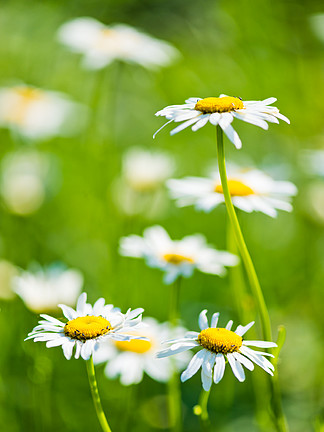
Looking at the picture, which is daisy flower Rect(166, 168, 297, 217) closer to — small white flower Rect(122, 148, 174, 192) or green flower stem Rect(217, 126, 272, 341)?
green flower stem Rect(217, 126, 272, 341)

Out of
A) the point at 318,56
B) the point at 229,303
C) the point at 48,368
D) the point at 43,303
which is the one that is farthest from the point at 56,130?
the point at 318,56

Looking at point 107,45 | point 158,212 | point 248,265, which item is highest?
point 107,45

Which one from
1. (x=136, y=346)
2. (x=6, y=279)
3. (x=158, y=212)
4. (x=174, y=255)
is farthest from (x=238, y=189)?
(x=158, y=212)

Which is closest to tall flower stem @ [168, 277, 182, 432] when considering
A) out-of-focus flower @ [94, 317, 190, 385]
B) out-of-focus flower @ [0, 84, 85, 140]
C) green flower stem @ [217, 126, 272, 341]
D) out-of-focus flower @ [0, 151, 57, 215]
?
out-of-focus flower @ [94, 317, 190, 385]

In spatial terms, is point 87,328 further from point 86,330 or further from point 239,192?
point 239,192

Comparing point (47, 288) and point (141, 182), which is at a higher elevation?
point (141, 182)

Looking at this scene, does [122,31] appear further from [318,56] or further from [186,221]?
[318,56]
